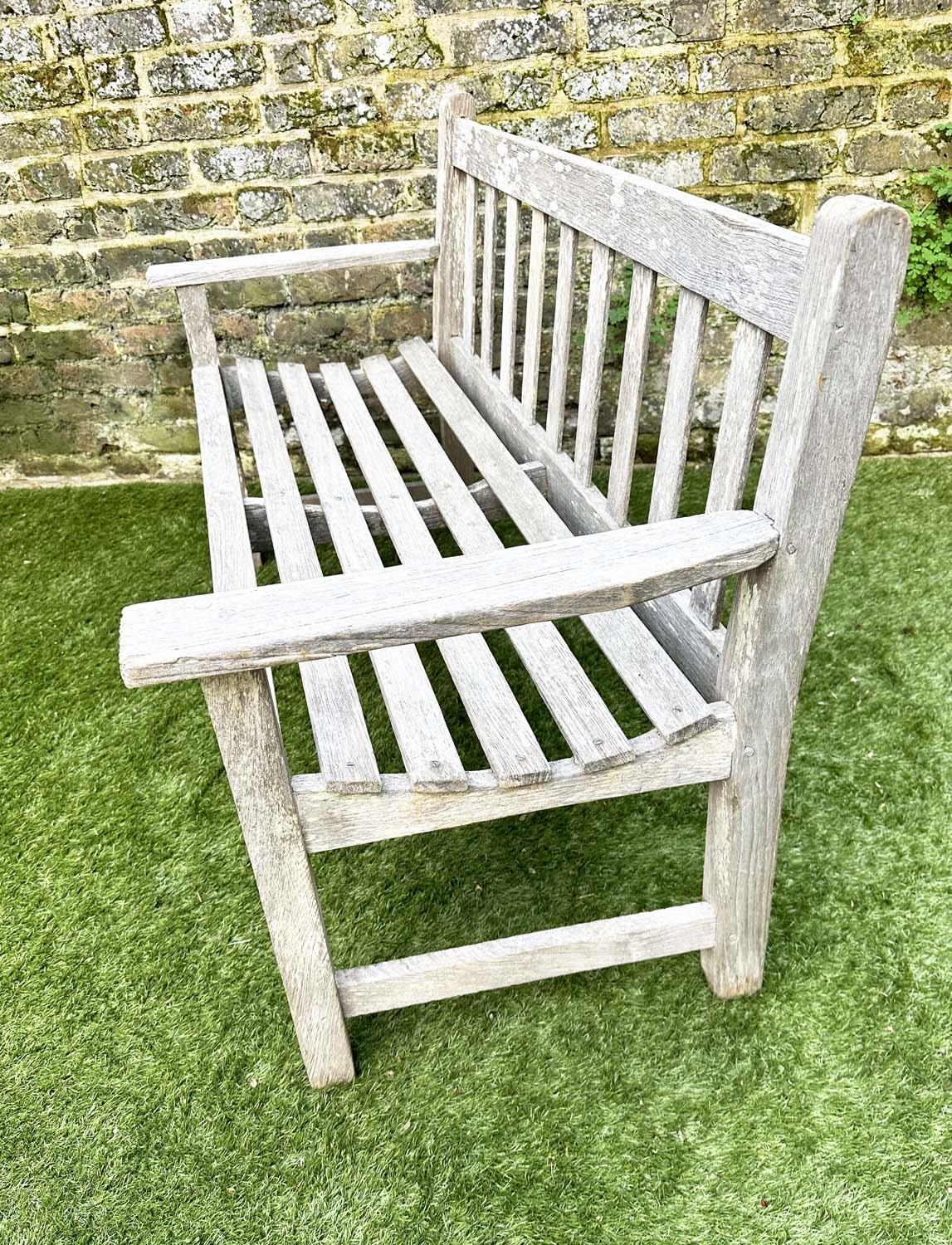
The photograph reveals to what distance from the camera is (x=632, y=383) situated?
161 centimetres

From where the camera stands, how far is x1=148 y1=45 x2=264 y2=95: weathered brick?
2875 mm

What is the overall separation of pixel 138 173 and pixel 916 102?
2.43m

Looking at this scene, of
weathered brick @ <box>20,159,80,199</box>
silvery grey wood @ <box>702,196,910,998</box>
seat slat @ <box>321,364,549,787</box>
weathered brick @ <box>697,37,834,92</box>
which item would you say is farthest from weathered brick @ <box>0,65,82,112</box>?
silvery grey wood @ <box>702,196,910,998</box>

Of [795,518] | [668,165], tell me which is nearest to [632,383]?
[795,518]

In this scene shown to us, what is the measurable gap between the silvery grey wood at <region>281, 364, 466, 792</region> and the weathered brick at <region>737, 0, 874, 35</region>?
1.70 m

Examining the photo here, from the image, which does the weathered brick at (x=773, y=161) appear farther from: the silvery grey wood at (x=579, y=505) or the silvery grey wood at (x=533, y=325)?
the silvery grey wood at (x=533, y=325)

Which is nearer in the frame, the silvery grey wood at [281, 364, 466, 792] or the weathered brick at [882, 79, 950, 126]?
the silvery grey wood at [281, 364, 466, 792]

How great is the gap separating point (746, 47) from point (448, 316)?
1.20m

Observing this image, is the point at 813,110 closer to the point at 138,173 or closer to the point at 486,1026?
the point at 138,173

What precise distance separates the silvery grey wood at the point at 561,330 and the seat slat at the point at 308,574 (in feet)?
1.90

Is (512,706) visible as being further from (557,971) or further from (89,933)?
(89,933)

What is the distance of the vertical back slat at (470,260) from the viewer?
2.50 m

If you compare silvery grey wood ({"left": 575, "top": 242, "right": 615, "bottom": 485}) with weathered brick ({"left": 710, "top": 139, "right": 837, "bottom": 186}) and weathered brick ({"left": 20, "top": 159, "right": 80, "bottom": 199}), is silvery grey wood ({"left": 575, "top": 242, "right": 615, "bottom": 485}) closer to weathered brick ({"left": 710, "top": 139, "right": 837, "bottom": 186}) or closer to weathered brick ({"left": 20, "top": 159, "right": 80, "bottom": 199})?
weathered brick ({"left": 710, "top": 139, "right": 837, "bottom": 186})

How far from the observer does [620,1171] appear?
1499mm
